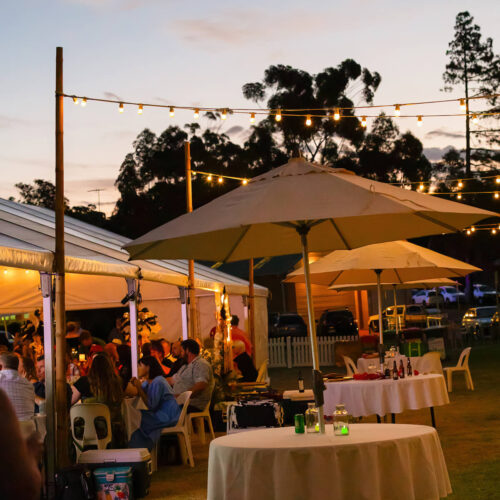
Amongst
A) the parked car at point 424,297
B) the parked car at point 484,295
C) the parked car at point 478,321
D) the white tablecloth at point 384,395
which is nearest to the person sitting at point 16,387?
the white tablecloth at point 384,395

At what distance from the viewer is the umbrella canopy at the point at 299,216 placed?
5672 millimetres

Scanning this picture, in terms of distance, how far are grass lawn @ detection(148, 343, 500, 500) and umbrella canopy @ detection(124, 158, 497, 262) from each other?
2428 mm

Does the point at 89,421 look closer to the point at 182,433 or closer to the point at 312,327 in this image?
the point at 182,433

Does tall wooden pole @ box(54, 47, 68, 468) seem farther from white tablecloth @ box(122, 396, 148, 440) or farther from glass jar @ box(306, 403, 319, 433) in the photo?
glass jar @ box(306, 403, 319, 433)

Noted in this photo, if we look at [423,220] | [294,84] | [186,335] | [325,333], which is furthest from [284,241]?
[294,84]

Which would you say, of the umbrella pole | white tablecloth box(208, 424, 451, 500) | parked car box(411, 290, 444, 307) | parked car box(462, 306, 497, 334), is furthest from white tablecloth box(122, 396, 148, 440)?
parked car box(411, 290, 444, 307)

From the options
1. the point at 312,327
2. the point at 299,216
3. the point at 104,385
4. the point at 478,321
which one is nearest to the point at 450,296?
the point at 478,321

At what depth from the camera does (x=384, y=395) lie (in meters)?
10.6

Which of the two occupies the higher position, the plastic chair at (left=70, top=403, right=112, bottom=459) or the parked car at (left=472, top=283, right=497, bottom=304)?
the parked car at (left=472, top=283, right=497, bottom=304)

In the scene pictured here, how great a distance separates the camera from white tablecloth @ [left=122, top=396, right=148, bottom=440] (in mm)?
9844

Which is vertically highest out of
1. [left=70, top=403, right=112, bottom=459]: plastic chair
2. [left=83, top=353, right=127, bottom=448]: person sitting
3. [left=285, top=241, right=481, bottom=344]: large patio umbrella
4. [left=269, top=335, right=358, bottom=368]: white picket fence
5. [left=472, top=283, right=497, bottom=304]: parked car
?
[left=472, top=283, right=497, bottom=304]: parked car

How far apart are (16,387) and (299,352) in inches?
758

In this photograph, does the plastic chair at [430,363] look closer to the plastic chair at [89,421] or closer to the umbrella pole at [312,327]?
the plastic chair at [89,421]

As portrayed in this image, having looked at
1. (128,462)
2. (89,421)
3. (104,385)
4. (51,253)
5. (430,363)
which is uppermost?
(51,253)
